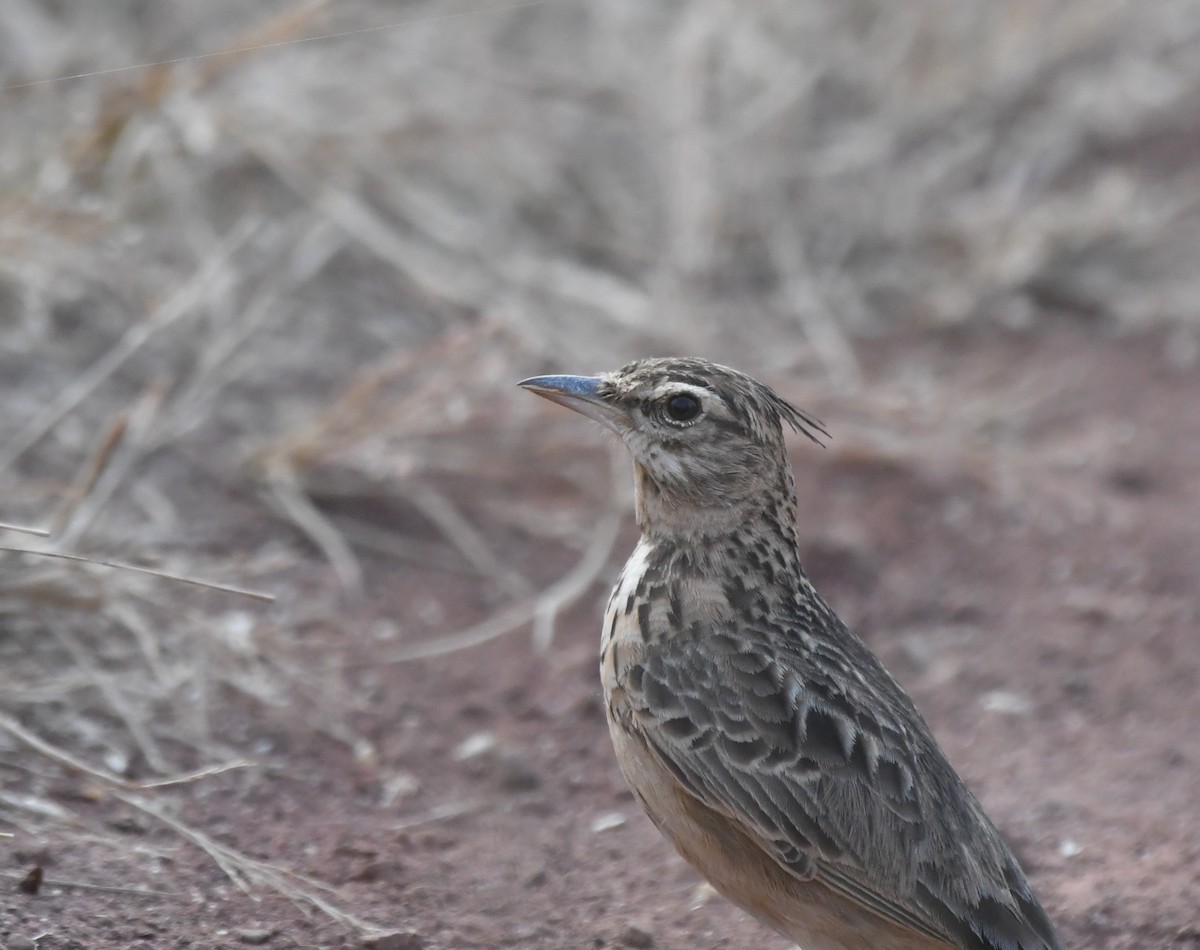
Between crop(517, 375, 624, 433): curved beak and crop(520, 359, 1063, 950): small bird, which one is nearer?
crop(520, 359, 1063, 950): small bird

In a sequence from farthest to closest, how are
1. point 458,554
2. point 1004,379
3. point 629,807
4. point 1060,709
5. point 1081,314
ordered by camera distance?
point 1081,314 < point 1004,379 < point 458,554 < point 1060,709 < point 629,807

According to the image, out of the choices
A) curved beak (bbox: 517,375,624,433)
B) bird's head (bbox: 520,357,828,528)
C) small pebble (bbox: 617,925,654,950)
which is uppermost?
curved beak (bbox: 517,375,624,433)

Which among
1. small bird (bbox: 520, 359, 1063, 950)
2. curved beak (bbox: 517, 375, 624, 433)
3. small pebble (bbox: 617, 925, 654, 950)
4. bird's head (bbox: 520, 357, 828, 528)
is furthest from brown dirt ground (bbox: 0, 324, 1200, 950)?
curved beak (bbox: 517, 375, 624, 433)

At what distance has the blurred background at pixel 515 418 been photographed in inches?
215

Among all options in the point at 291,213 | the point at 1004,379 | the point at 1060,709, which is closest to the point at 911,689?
the point at 1060,709

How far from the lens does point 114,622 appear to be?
19.7 feet

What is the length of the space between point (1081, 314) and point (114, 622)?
6440mm

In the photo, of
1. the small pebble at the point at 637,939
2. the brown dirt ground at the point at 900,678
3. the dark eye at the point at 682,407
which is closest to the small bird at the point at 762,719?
the dark eye at the point at 682,407

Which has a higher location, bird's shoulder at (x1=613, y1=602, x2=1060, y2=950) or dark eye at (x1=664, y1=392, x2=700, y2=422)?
dark eye at (x1=664, y1=392, x2=700, y2=422)

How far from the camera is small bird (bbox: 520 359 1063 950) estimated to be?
169 inches

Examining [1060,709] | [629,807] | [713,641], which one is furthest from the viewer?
[1060,709]

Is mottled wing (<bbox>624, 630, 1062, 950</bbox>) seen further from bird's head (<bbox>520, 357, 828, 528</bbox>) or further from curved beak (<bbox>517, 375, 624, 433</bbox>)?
curved beak (<bbox>517, 375, 624, 433</bbox>)

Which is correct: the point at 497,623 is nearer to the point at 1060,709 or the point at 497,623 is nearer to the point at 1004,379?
the point at 1060,709

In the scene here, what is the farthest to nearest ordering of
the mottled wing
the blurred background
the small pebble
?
the blurred background → the small pebble → the mottled wing
